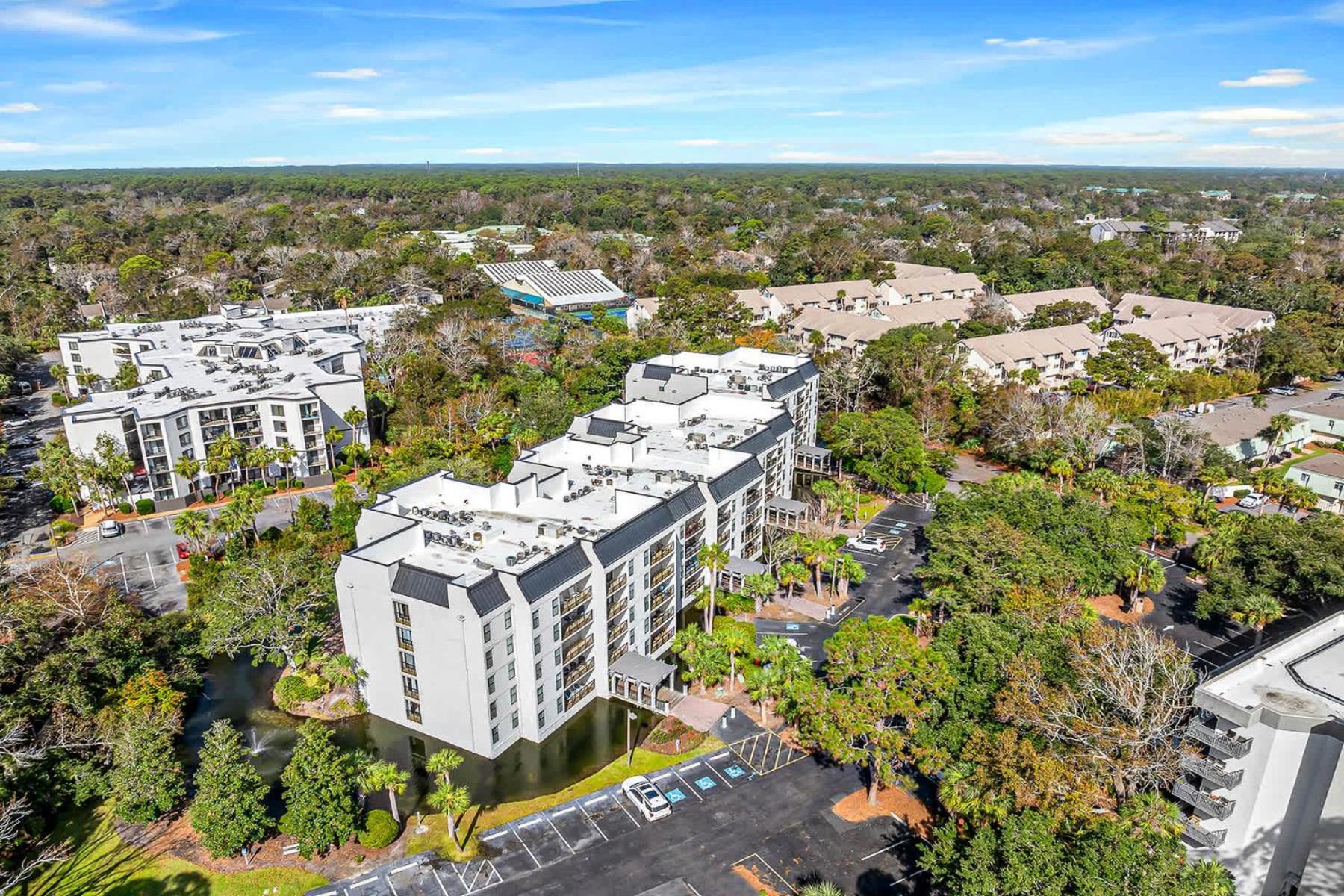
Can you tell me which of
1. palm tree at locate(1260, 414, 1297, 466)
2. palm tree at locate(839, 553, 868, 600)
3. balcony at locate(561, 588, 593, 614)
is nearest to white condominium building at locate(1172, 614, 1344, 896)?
palm tree at locate(839, 553, 868, 600)

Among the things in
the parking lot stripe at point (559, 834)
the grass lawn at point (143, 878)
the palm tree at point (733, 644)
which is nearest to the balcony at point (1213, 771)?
the palm tree at point (733, 644)

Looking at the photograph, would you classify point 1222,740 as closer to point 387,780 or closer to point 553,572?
point 553,572

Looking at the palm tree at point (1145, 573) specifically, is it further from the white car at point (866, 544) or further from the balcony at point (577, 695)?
the balcony at point (577, 695)

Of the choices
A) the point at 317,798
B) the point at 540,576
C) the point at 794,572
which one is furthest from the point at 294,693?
the point at 794,572

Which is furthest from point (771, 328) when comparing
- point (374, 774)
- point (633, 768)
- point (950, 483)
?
point (374, 774)

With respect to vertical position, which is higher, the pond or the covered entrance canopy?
the covered entrance canopy

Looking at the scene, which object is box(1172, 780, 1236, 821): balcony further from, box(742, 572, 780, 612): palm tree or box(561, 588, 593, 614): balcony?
box(561, 588, 593, 614): balcony
